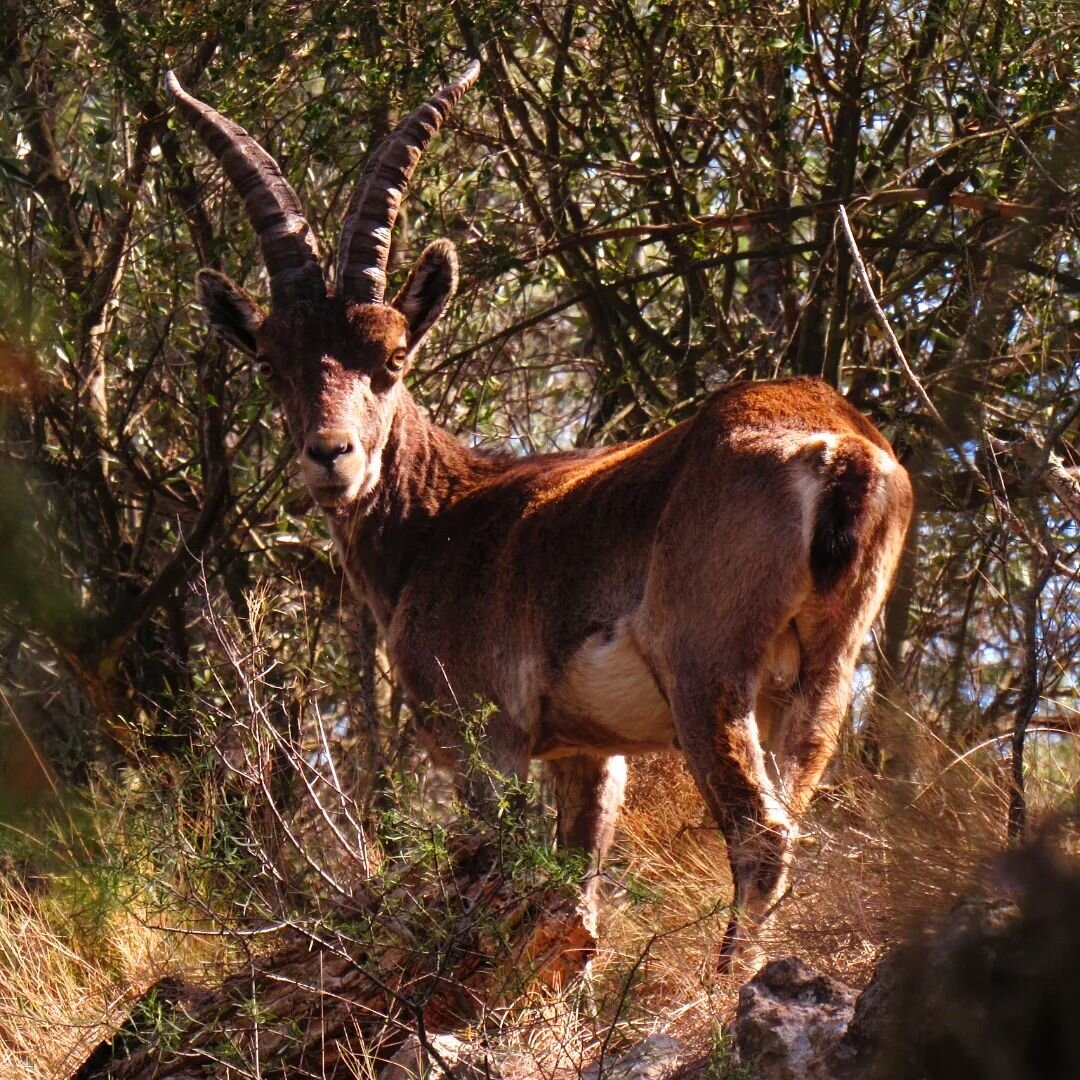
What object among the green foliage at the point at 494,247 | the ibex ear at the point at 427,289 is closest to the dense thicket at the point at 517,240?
the green foliage at the point at 494,247

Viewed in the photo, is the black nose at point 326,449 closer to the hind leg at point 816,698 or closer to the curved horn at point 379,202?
the curved horn at point 379,202

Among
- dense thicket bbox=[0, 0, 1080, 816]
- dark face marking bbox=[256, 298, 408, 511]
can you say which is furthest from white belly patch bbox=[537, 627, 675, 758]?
dark face marking bbox=[256, 298, 408, 511]

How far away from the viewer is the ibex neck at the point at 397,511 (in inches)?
298

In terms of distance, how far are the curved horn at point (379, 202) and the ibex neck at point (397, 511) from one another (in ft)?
2.14

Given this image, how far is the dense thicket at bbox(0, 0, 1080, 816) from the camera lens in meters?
7.92

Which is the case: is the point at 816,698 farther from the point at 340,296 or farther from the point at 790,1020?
the point at 340,296

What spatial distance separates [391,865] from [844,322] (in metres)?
3.50

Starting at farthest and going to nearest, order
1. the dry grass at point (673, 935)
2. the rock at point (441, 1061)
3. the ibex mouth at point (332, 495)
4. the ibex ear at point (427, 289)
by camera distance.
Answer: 1. the ibex ear at point (427, 289)
2. the ibex mouth at point (332, 495)
3. the rock at point (441, 1061)
4. the dry grass at point (673, 935)

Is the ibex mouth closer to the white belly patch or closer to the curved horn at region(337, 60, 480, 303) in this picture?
the curved horn at region(337, 60, 480, 303)

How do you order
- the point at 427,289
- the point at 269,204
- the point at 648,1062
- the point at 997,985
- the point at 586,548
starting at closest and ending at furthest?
the point at 997,985, the point at 648,1062, the point at 586,548, the point at 269,204, the point at 427,289

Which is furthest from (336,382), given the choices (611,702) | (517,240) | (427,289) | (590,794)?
(517,240)

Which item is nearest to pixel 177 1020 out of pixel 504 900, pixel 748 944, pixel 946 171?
pixel 504 900

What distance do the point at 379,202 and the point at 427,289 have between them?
0.47m

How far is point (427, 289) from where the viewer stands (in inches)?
308
